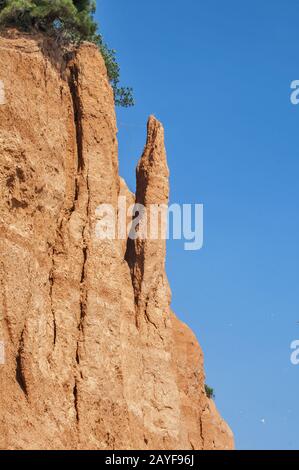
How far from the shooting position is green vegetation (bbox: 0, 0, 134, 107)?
41750 mm

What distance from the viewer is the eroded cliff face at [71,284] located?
35500 millimetres

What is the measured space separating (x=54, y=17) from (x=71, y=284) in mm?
11039

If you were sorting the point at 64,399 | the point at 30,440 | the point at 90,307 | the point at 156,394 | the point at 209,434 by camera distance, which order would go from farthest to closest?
the point at 209,434 < the point at 156,394 < the point at 90,307 < the point at 64,399 < the point at 30,440

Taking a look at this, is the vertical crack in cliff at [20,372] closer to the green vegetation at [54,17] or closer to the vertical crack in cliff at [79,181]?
the vertical crack in cliff at [79,181]

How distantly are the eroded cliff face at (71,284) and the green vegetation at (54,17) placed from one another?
53.2 inches

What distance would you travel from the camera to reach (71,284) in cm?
3891

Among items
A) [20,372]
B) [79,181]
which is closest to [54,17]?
[79,181]

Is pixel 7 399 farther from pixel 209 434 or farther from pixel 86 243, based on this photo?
pixel 209 434

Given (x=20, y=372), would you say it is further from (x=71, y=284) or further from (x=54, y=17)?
(x=54, y=17)

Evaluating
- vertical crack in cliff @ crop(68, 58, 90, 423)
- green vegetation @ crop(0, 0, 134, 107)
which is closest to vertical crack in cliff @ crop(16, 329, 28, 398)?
vertical crack in cliff @ crop(68, 58, 90, 423)

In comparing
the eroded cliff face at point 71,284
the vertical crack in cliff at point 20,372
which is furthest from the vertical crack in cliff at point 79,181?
the vertical crack in cliff at point 20,372

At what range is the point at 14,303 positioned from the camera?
3550 cm
